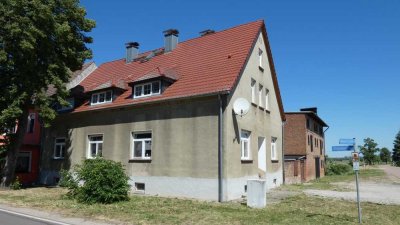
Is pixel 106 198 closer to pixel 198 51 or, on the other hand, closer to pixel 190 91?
pixel 190 91

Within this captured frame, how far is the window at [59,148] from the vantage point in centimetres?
2439

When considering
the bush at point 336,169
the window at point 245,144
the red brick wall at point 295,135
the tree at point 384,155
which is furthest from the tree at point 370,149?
the window at point 245,144

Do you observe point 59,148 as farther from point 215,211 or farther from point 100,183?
point 215,211

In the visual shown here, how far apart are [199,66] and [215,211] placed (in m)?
9.18

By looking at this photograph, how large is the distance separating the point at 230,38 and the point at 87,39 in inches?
349

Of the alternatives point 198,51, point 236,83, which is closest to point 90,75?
point 198,51

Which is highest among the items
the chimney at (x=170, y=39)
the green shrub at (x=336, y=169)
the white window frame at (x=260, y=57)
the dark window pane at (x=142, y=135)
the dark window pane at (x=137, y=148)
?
the chimney at (x=170, y=39)

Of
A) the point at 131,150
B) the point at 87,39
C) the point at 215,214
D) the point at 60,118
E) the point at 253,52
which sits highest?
the point at 87,39

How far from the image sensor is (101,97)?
22688mm

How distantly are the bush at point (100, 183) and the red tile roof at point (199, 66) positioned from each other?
4.42 m

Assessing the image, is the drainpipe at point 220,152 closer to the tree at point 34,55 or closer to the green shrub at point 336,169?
the tree at point 34,55

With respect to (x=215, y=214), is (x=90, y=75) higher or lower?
higher

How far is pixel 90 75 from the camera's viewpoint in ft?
93.5

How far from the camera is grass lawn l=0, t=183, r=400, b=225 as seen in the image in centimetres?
1130
